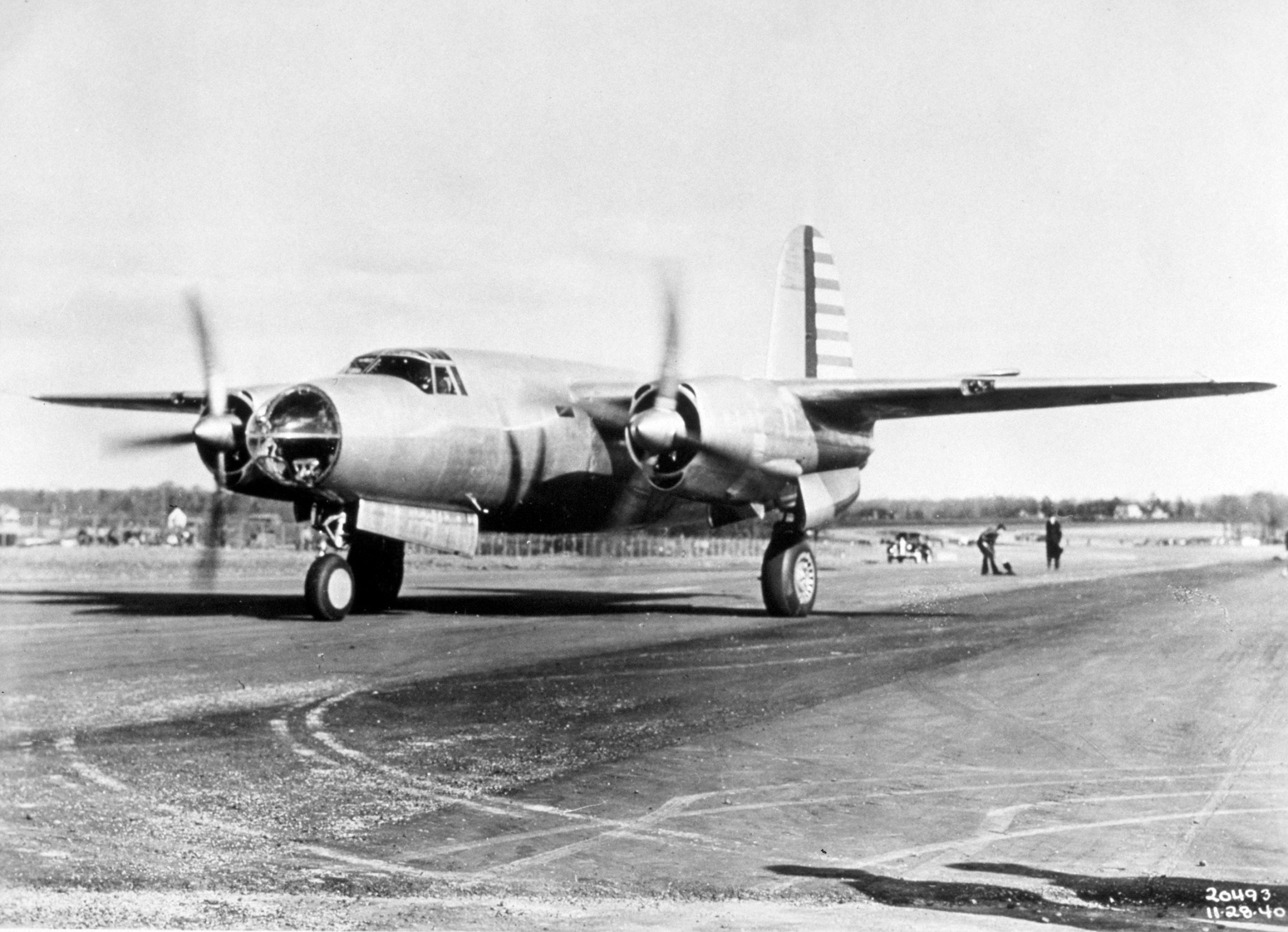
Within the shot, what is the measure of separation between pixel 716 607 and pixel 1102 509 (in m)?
11.0

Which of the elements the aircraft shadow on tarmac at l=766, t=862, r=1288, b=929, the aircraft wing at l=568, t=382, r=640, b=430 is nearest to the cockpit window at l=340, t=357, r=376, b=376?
the aircraft wing at l=568, t=382, r=640, b=430

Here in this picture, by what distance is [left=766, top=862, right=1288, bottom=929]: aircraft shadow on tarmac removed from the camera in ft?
16.9

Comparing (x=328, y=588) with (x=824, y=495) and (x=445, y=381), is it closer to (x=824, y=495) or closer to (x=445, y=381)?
(x=445, y=381)

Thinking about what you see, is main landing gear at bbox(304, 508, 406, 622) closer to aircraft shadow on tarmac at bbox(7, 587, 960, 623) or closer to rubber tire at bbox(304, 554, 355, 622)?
rubber tire at bbox(304, 554, 355, 622)

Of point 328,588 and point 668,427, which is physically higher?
point 668,427

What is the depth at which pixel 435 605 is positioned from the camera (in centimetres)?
2347

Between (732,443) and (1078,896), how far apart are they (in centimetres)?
1432

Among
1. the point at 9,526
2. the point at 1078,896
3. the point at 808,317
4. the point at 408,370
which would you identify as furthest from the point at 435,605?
the point at 9,526

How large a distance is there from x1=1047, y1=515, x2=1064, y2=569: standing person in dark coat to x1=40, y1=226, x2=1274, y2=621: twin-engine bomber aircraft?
2205 cm

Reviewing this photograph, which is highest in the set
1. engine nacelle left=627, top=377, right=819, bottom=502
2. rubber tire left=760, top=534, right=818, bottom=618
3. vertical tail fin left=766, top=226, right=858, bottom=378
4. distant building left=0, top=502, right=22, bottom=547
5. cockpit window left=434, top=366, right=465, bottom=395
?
vertical tail fin left=766, top=226, right=858, bottom=378

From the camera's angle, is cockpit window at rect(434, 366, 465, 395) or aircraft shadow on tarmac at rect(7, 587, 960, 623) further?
aircraft shadow on tarmac at rect(7, 587, 960, 623)

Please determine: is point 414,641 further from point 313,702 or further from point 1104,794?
point 1104,794

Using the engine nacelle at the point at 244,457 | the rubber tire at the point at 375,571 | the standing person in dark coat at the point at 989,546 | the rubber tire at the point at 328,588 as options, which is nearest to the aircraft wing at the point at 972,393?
the rubber tire at the point at 375,571

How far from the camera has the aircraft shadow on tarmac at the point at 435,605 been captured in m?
20.8
